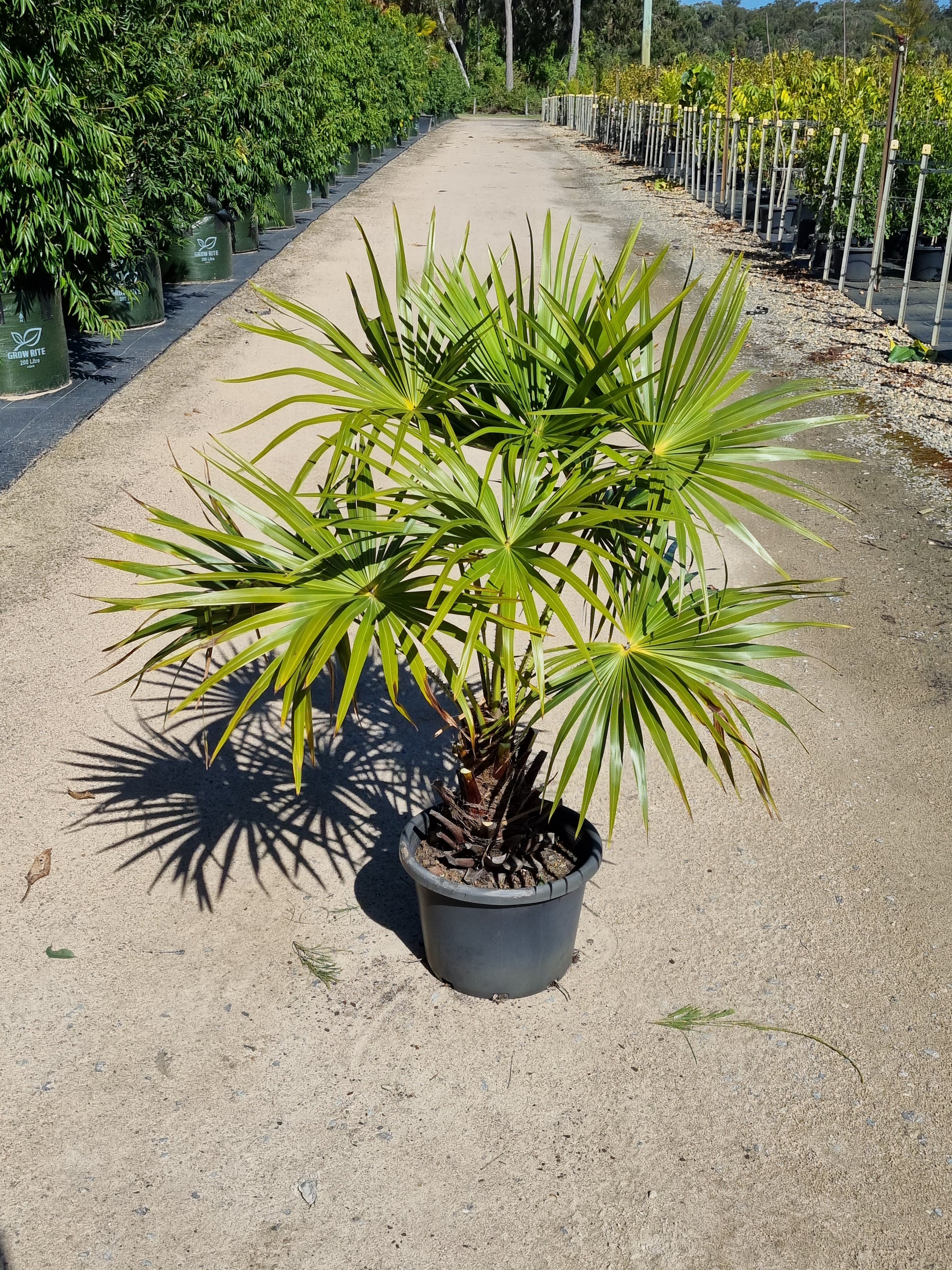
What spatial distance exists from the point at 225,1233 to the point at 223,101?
1028 centimetres

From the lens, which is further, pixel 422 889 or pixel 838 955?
pixel 838 955

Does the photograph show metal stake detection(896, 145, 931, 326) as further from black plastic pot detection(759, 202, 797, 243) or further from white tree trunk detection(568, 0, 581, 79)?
white tree trunk detection(568, 0, 581, 79)

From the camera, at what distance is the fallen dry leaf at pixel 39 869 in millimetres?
3725

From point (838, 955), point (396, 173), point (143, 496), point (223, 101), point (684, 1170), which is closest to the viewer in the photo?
point (684, 1170)

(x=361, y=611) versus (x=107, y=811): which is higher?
(x=361, y=611)

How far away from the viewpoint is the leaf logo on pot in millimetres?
8406

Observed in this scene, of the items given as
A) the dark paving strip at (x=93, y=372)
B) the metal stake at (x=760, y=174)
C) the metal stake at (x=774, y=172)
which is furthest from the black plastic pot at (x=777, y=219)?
the dark paving strip at (x=93, y=372)

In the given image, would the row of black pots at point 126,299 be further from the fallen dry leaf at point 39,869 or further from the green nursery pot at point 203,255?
the fallen dry leaf at point 39,869

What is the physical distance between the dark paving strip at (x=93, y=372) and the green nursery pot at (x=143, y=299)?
103 mm

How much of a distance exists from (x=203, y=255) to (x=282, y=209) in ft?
14.6

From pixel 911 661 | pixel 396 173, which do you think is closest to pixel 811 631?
pixel 911 661

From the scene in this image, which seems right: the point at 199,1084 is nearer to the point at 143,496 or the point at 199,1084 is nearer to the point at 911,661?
the point at 911,661

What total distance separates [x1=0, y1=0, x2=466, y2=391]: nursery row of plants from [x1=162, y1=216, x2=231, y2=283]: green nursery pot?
0.19 feet

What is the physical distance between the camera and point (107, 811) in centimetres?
412
